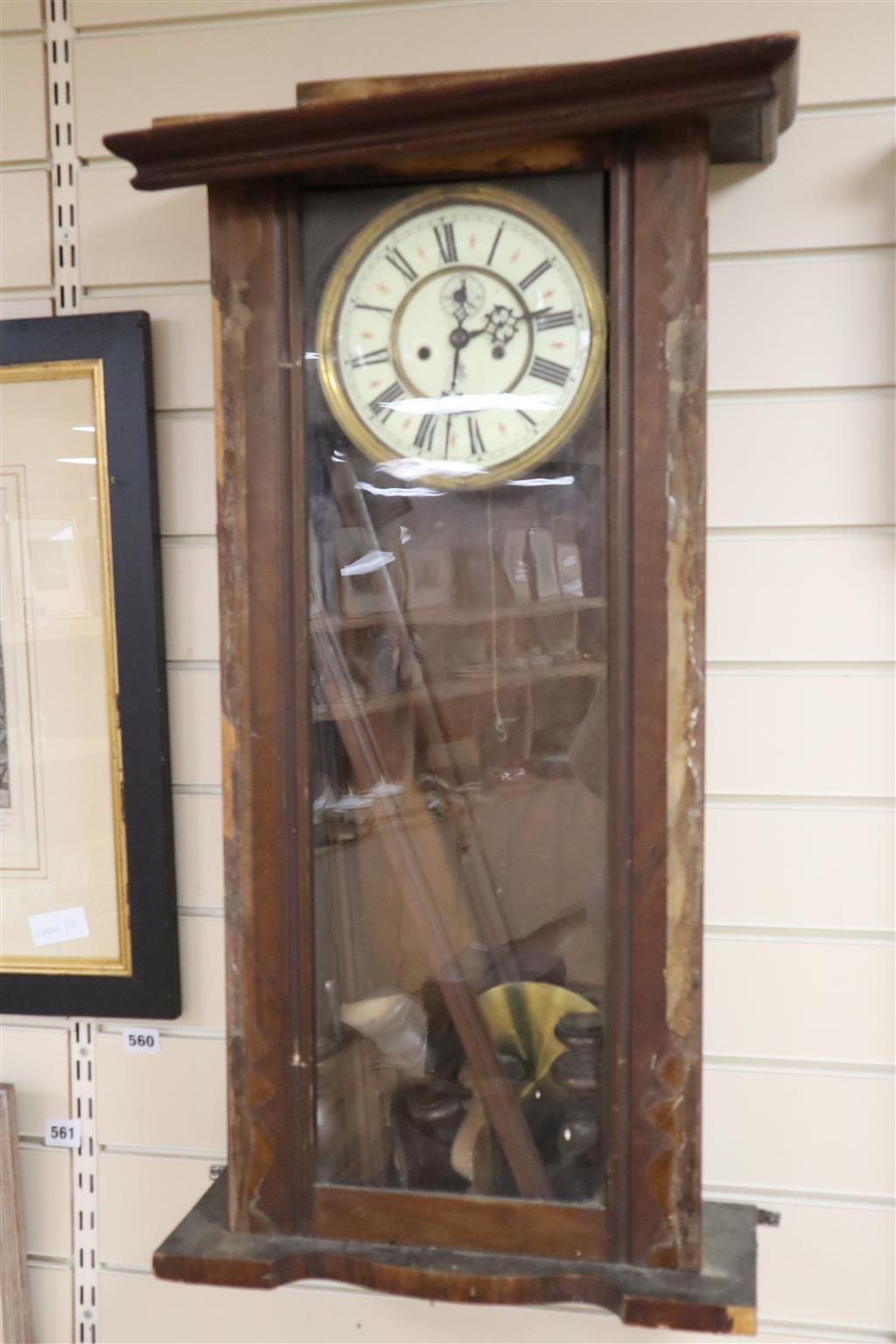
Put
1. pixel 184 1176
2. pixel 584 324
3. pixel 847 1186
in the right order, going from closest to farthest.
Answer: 1. pixel 584 324
2. pixel 847 1186
3. pixel 184 1176

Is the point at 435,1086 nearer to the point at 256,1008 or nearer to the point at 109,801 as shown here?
the point at 256,1008

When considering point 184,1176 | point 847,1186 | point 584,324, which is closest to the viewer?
point 584,324

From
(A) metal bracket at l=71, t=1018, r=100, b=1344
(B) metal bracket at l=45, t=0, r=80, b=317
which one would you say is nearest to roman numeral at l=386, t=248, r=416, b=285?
(B) metal bracket at l=45, t=0, r=80, b=317

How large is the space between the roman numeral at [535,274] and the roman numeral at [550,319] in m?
0.02

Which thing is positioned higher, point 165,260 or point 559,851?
point 165,260

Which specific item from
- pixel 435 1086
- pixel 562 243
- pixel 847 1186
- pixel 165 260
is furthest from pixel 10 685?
pixel 847 1186

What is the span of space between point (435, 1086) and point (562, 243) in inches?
25.4

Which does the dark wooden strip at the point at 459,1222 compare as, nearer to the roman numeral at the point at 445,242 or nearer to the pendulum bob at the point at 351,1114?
the pendulum bob at the point at 351,1114

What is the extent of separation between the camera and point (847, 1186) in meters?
1.00

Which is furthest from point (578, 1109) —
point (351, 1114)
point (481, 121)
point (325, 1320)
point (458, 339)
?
point (481, 121)

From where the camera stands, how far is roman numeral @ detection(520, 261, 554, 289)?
2.57 ft

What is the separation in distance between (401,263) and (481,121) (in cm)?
11

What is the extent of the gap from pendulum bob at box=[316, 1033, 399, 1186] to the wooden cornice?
0.66 meters

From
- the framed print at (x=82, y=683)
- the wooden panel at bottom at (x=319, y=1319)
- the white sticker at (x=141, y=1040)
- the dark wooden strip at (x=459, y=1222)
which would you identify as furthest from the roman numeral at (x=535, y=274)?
the wooden panel at bottom at (x=319, y=1319)
